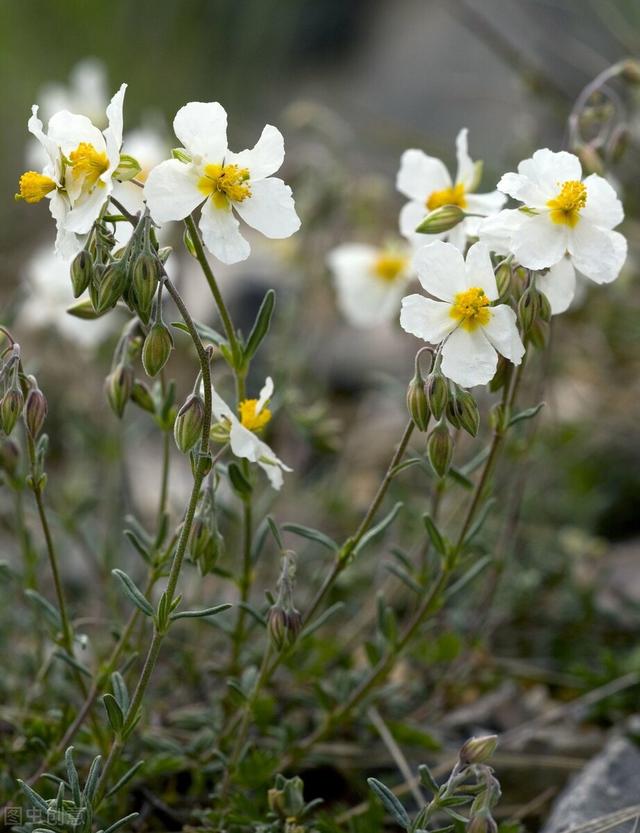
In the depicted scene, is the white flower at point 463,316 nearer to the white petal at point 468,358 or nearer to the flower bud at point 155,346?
the white petal at point 468,358

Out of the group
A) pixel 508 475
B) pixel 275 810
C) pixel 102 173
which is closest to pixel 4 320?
pixel 102 173

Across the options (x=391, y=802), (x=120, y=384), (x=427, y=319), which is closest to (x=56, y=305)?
(x=120, y=384)

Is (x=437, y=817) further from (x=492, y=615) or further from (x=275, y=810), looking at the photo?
(x=492, y=615)

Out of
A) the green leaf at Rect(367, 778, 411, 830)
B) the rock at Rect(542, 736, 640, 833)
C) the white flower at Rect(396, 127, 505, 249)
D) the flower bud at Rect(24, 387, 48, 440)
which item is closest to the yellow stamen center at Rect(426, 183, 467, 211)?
the white flower at Rect(396, 127, 505, 249)

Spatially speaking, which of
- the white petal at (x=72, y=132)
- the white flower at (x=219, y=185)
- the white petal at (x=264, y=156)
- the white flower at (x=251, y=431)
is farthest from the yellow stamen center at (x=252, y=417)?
the white petal at (x=72, y=132)

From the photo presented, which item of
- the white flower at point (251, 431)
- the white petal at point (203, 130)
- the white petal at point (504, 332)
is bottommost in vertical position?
the white flower at point (251, 431)
